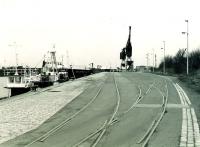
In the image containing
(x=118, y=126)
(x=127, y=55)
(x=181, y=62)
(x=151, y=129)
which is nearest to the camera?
(x=151, y=129)

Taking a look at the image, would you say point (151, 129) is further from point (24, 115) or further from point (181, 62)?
point (181, 62)

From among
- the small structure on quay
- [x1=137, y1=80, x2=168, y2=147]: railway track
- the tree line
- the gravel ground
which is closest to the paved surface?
[x1=137, y1=80, x2=168, y2=147]: railway track

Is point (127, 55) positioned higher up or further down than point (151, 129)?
higher up

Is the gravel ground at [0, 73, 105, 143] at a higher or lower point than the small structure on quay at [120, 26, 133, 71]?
lower

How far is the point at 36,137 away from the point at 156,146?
430 centimetres

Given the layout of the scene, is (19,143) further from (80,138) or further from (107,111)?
(107,111)

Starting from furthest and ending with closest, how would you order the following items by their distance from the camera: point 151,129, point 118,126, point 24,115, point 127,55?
point 127,55
point 24,115
point 118,126
point 151,129

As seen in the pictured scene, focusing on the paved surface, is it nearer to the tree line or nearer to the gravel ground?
the gravel ground

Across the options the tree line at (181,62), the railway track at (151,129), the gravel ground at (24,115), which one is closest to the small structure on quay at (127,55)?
the tree line at (181,62)

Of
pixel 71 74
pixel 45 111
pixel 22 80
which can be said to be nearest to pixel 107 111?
pixel 45 111

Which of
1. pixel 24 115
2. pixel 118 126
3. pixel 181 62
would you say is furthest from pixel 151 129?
pixel 181 62

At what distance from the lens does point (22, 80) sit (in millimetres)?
66188

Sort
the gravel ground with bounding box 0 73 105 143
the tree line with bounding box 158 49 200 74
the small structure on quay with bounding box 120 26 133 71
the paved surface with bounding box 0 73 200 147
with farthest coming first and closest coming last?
the small structure on quay with bounding box 120 26 133 71 → the tree line with bounding box 158 49 200 74 → the gravel ground with bounding box 0 73 105 143 → the paved surface with bounding box 0 73 200 147

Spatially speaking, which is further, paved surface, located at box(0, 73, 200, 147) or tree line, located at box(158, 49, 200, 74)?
tree line, located at box(158, 49, 200, 74)
